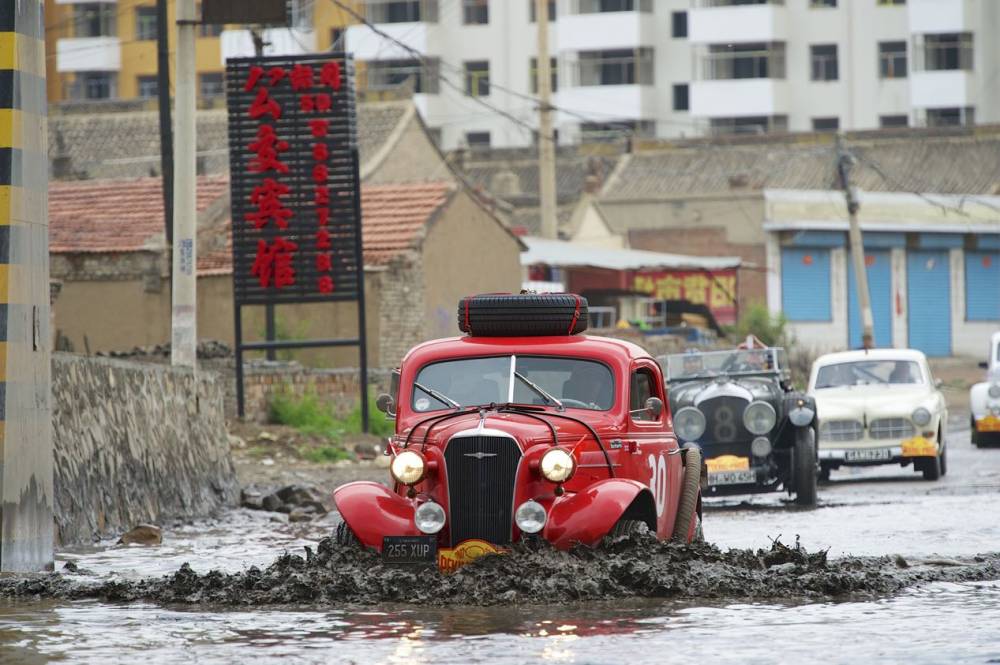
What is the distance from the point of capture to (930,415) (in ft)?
75.6

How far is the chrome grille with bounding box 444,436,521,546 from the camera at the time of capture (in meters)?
10.6

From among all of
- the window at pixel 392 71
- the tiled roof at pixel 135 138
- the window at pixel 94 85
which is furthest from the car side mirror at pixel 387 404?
the window at pixel 94 85

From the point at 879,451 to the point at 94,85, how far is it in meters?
58.4

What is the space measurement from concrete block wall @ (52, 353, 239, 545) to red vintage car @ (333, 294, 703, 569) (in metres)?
4.34

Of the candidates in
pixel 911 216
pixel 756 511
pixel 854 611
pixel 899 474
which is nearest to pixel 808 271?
pixel 911 216

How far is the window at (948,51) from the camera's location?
70.4m

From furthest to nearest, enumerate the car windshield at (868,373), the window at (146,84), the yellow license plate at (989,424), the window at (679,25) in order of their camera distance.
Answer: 1. the window at (146,84)
2. the window at (679,25)
3. the yellow license plate at (989,424)
4. the car windshield at (868,373)

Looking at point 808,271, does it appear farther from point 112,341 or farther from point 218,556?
point 218,556

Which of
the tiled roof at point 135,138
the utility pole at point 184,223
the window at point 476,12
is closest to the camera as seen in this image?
the utility pole at point 184,223

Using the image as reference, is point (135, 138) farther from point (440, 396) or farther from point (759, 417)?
point (440, 396)

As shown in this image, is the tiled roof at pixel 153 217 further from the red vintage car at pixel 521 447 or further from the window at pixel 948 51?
the window at pixel 948 51

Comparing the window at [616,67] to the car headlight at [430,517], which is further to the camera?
the window at [616,67]

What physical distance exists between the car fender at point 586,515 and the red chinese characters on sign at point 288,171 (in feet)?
54.4

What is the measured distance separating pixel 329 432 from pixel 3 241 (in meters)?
14.5
